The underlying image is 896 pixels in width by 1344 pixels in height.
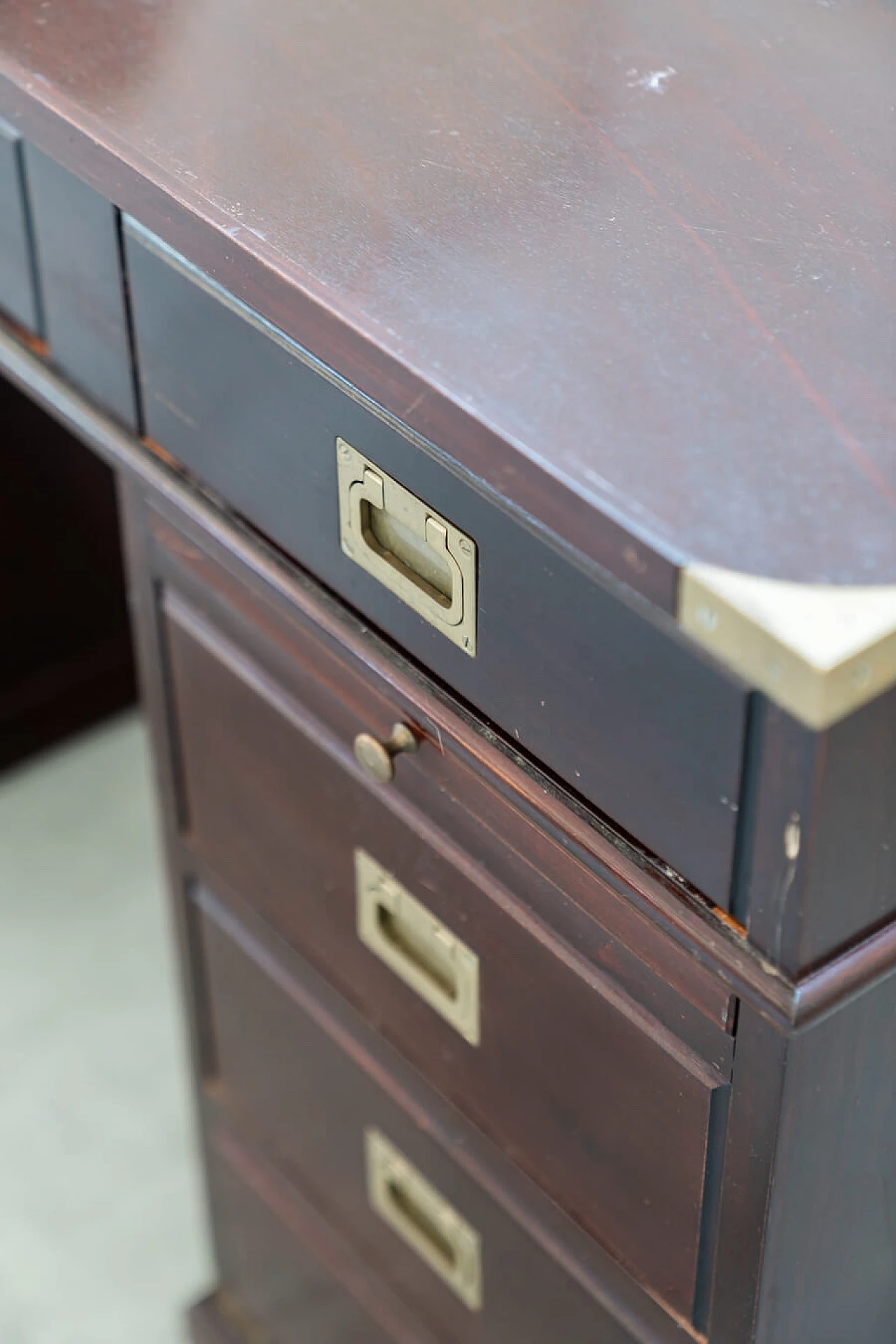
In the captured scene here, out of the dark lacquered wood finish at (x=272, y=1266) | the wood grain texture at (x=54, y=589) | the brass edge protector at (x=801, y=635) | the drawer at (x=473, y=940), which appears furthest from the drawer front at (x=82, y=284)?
the wood grain texture at (x=54, y=589)

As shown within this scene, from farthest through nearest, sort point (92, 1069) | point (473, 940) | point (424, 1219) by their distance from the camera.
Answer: point (92, 1069) → point (424, 1219) → point (473, 940)

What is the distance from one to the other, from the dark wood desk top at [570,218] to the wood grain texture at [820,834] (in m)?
0.05

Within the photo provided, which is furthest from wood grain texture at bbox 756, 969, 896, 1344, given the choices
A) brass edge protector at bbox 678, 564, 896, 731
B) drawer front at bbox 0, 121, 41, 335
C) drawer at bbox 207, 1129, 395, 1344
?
drawer front at bbox 0, 121, 41, 335

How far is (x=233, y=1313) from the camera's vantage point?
3.45 ft

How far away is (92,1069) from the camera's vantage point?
1.25 m

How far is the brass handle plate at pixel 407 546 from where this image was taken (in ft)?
1.77

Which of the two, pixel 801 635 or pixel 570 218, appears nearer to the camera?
pixel 801 635

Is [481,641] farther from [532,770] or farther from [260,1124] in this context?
[260,1124]

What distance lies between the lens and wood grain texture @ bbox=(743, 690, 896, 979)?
0.44 metres

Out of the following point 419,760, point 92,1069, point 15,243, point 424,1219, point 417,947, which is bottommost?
point 92,1069

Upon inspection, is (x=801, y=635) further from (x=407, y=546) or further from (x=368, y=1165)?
(x=368, y=1165)

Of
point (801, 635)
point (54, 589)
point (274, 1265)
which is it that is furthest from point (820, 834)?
point (54, 589)

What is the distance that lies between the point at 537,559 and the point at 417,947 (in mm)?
249

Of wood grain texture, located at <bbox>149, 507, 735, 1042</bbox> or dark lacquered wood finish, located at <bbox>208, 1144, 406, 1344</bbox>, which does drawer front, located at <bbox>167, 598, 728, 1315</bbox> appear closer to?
wood grain texture, located at <bbox>149, 507, 735, 1042</bbox>
